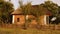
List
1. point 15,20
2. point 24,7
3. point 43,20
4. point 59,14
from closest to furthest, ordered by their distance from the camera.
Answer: point 24,7, point 43,20, point 15,20, point 59,14

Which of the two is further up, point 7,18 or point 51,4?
point 51,4

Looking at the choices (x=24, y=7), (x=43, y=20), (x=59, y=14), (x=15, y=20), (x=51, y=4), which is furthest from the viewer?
(x=51, y=4)

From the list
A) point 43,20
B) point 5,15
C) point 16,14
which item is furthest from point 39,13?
point 5,15

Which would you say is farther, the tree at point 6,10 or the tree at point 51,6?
the tree at point 51,6

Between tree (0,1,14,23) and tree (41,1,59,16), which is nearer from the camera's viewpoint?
tree (0,1,14,23)

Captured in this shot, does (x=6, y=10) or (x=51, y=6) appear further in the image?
(x=51, y=6)

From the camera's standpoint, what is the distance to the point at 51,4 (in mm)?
50500

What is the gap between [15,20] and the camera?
4122 cm

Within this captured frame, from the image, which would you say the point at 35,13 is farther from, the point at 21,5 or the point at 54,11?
the point at 54,11

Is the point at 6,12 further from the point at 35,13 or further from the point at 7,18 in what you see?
the point at 35,13

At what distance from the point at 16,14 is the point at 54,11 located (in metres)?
12.2

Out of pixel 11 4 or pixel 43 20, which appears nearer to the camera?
pixel 43 20

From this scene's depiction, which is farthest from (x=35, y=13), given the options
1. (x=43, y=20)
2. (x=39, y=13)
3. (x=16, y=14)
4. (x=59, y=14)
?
(x=59, y=14)

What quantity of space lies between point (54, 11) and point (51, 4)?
3008 millimetres
